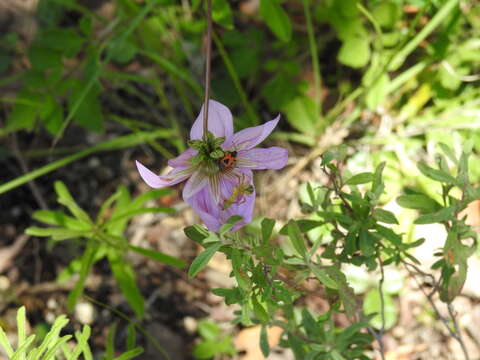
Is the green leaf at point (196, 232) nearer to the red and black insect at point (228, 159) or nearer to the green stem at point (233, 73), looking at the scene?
the red and black insect at point (228, 159)

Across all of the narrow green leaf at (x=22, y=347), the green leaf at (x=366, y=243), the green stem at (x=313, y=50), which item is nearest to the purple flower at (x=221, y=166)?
the green leaf at (x=366, y=243)

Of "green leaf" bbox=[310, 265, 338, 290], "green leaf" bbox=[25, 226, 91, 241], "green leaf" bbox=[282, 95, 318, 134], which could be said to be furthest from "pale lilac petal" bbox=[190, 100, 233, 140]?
"green leaf" bbox=[282, 95, 318, 134]

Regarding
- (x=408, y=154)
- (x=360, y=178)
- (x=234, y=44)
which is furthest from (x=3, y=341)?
(x=408, y=154)

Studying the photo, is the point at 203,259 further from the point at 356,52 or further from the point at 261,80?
the point at 261,80

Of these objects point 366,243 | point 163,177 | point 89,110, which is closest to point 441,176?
point 366,243

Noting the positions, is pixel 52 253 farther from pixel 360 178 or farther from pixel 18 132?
pixel 360 178
